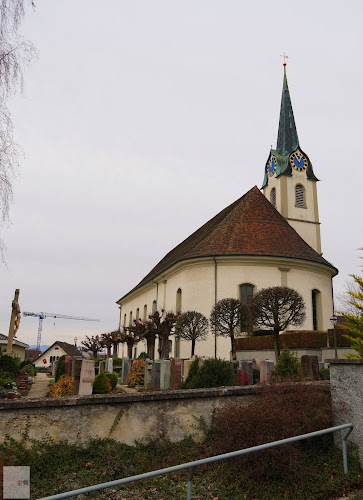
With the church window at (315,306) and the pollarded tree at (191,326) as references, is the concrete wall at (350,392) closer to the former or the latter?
the pollarded tree at (191,326)

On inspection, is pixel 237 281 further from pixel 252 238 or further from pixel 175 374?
pixel 175 374

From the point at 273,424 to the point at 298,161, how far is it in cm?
3351

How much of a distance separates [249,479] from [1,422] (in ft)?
9.95

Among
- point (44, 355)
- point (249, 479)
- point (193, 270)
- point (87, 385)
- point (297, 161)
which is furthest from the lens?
point (44, 355)

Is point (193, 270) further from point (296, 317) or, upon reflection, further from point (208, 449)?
point (208, 449)

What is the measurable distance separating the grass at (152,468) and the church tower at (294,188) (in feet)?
97.3

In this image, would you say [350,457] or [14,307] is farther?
[14,307]

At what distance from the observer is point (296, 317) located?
19297 mm

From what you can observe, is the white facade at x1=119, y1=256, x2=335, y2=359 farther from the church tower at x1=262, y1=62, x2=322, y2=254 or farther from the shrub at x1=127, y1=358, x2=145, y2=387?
the shrub at x1=127, y1=358, x2=145, y2=387

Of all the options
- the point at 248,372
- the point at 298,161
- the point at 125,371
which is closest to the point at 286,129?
the point at 298,161

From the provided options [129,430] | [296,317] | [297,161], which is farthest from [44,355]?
[129,430]

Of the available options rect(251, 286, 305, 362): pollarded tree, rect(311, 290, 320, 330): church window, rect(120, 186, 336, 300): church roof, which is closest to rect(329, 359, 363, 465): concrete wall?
rect(251, 286, 305, 362): pollarded tree

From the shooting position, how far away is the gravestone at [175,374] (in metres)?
11.9

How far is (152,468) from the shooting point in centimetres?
536
